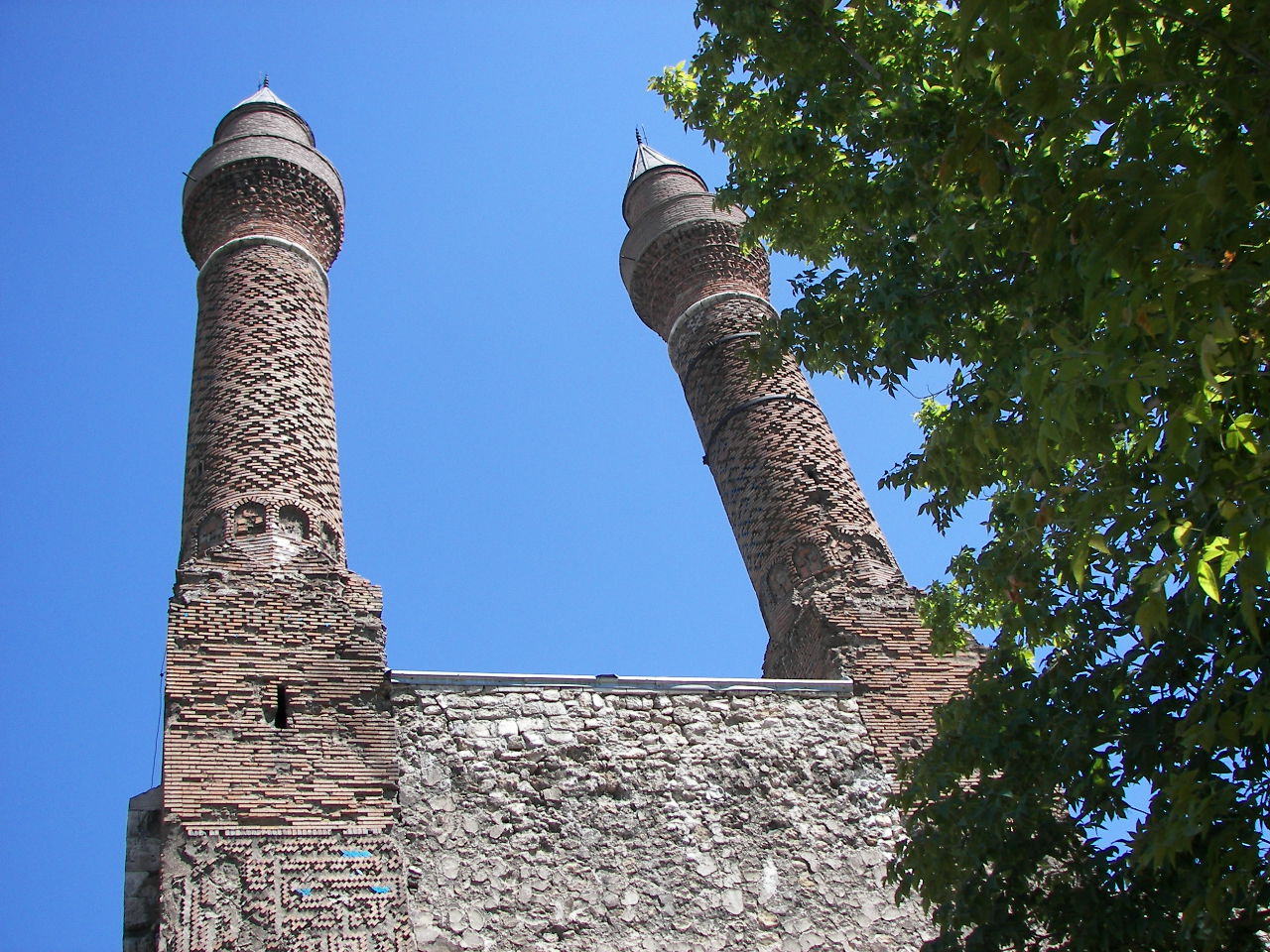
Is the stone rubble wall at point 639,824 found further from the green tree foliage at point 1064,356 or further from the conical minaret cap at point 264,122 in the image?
the conical minaret cap at point 264,122

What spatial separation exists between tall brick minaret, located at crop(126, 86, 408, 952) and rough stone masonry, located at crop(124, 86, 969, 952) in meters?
0.01

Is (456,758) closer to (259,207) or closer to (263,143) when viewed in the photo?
(259,207)

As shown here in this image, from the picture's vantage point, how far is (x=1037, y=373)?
115 inches

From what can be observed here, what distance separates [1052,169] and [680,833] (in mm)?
3743

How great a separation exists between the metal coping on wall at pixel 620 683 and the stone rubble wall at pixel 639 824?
0.10 feet

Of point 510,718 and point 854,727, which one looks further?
point 854,727

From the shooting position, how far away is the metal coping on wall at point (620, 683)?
21.6 feet

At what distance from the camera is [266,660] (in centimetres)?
648

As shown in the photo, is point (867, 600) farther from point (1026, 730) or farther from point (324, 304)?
point (324, 304)

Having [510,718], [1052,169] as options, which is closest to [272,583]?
[510,718]

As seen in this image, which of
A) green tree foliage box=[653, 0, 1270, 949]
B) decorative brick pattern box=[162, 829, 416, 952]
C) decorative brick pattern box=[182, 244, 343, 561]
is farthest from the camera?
decorative brick pattern box=[182, 244, 343, 561]

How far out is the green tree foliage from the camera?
2.92m

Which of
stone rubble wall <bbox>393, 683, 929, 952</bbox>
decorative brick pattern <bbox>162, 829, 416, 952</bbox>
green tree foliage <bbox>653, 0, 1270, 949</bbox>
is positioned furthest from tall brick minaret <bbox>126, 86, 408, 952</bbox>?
green tree foliage <bbox>653, 0, 1270, 949</bbox>

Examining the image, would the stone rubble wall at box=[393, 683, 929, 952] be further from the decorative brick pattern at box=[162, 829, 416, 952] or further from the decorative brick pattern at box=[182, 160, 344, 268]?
the decorative brick pattern at box=[182, 160, 344, 268]
